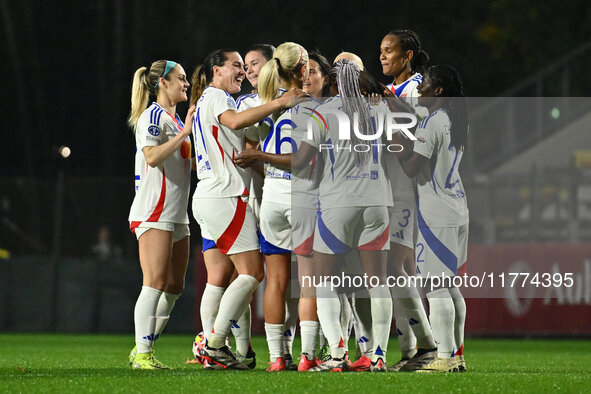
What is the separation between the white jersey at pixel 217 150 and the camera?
27.2 ft

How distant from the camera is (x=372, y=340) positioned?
321 inches

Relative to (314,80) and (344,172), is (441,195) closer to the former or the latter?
(344,172)

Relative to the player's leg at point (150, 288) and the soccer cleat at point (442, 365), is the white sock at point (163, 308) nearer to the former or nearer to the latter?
the player's leg at point (150, 288)

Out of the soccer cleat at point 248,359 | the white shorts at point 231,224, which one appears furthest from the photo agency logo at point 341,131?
the soccer cleat at point 248,359

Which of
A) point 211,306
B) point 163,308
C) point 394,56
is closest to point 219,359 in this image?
point 211,306

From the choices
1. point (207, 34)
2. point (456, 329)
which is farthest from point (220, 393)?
point (207, 34)

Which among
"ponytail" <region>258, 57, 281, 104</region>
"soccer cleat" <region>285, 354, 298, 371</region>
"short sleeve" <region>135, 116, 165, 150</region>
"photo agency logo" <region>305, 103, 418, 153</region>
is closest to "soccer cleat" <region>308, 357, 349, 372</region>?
"soccer cleat" <region>285, 354, 298, 371</region>

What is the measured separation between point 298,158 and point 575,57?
591 inches

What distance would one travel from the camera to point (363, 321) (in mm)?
8141

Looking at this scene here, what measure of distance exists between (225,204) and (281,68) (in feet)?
3.48

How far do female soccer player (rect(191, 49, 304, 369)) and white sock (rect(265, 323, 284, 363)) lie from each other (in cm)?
29

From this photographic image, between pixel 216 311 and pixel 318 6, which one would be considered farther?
pixel 318 6

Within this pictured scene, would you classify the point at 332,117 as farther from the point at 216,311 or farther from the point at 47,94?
the point at 47,94

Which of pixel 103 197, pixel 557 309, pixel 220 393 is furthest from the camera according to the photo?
pixel 103 197
